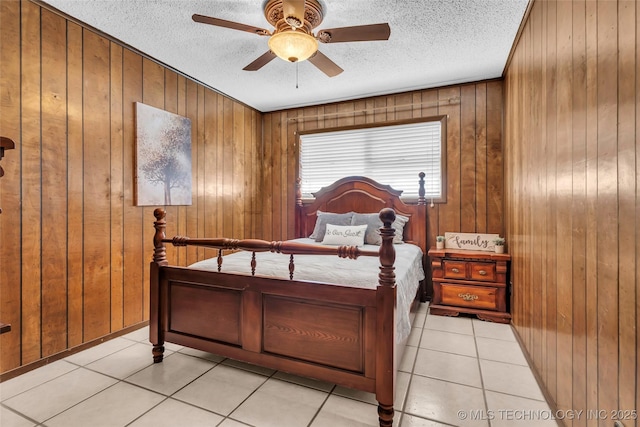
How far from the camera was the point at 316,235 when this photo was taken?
3.88m

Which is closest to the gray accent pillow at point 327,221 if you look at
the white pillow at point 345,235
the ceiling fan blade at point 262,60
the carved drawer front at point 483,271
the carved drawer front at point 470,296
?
the white pillow at point 345,235

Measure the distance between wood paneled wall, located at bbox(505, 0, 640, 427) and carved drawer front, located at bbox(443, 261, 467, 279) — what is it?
1.01 metres

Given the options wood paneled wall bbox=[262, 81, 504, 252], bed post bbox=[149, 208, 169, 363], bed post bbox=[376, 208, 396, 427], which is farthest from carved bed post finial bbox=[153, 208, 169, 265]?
wood paneled wall bbox=[262, 81, 504, 252]

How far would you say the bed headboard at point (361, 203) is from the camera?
3789 millimetres

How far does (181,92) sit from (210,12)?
1.29 m

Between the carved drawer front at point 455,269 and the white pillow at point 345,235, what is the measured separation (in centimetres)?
94

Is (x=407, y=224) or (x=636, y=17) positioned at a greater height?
(x=636, y=17)

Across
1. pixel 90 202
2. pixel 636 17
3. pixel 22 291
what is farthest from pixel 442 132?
pixel 22 291

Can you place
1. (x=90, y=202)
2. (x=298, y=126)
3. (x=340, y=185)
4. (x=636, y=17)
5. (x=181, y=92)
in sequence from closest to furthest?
(x=636, y=17) → (x=90, y=202) → (x=181, y=92) → (x=340, y=185) → (x=298, y=126)

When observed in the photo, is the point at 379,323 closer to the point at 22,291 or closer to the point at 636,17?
the point at 636,17

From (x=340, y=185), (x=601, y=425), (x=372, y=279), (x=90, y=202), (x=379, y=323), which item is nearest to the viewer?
(x=601, y=425)

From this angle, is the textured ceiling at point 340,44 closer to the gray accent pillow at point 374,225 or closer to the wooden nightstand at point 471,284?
the gray accent pillow at point 374,225

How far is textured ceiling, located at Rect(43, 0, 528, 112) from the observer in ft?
7.45

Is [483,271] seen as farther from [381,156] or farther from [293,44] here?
[293,44]
